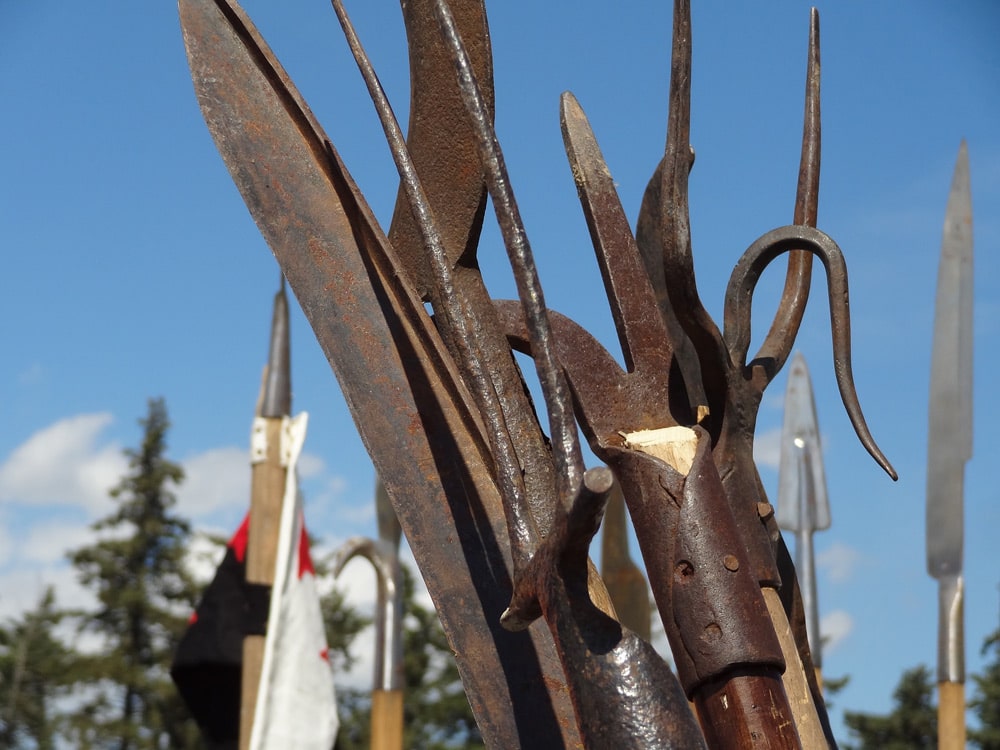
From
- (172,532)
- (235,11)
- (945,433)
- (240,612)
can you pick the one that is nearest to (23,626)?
(172,532)

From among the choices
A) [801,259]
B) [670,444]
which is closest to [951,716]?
[801,259]

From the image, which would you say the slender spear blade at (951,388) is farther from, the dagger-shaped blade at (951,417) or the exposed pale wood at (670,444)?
the exposed pale wood at (670,444)

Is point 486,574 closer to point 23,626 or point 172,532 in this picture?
point 23,626

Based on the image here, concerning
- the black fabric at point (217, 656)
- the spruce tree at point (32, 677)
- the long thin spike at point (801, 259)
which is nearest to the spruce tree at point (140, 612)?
the spruce tree at point (32, 677)

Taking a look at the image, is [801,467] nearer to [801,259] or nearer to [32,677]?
[801,259]

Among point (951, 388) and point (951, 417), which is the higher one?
point (951, 388)

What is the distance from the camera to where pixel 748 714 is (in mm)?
1591

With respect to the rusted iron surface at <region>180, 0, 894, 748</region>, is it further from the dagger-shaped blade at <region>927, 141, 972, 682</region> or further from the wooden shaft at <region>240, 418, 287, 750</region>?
the wooden shaft at <region>240, 418, 287, 750</region>

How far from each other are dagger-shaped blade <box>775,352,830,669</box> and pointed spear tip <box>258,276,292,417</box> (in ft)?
8.03

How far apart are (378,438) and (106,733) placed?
1219 centimetres

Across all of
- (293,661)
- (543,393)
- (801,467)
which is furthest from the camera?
(801,467)

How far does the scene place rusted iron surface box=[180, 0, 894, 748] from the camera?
1.36 metres

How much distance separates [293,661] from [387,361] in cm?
417

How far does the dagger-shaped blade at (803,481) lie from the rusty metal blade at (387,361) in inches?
184
